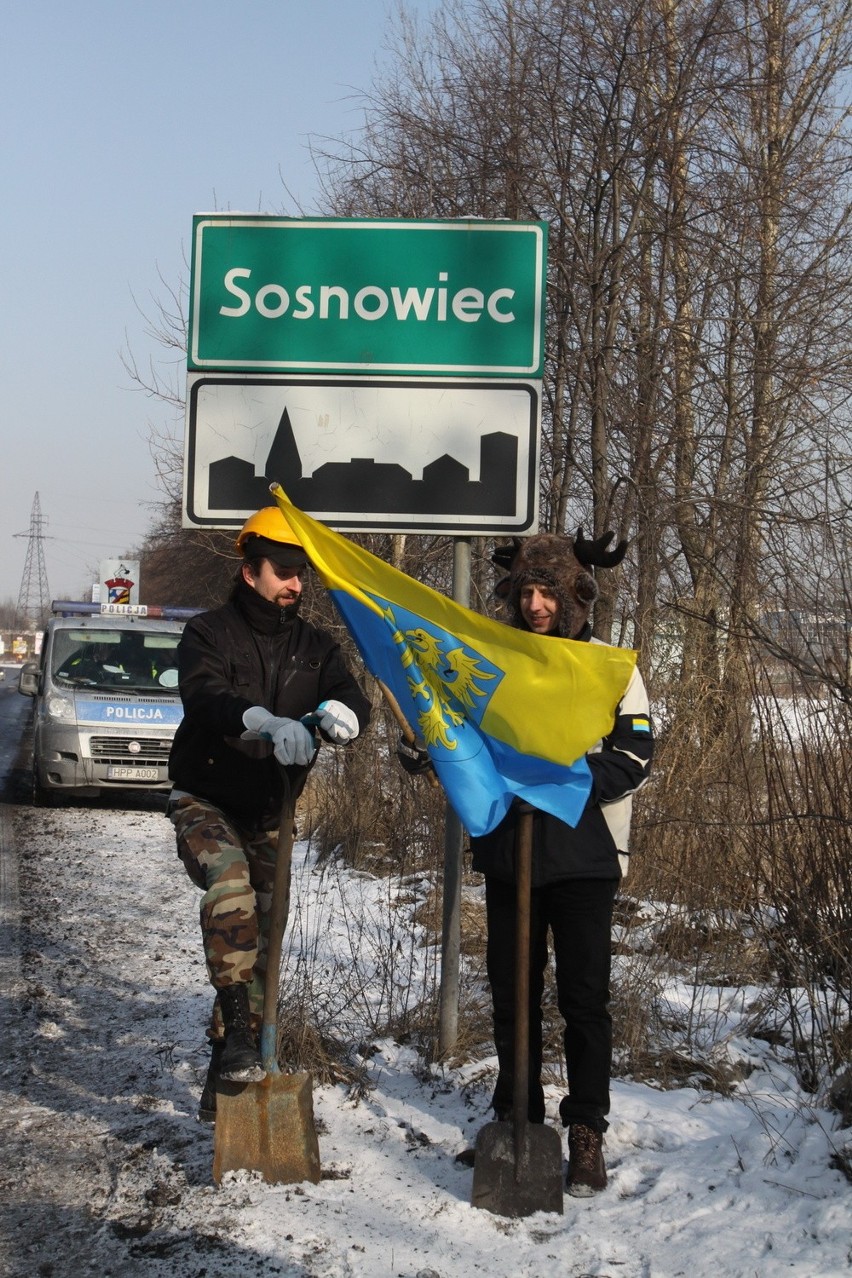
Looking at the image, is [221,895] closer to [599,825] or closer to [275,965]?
[275,965]

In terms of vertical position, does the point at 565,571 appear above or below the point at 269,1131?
above

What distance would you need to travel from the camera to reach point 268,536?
182 inches

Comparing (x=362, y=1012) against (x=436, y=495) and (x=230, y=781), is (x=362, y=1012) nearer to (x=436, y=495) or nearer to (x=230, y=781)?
(x=230, y=781)

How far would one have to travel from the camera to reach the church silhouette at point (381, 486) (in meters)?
4.99

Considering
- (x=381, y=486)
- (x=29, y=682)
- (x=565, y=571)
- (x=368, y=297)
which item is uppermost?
(x=368, y=297)

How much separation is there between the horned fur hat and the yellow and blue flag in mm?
159

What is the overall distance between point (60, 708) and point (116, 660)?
3.65 ft

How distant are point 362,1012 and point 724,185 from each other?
25.4 feet

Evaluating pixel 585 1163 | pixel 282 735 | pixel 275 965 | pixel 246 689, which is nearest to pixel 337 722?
pixel 282 735

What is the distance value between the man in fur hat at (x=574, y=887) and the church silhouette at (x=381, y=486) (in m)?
0.69

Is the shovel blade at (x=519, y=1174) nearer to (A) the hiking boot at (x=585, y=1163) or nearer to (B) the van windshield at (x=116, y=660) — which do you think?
(A) the hiking boot at (x=585, y=1163)

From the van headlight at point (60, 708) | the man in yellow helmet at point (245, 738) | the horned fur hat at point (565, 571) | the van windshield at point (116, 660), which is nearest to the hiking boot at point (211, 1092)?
the man in yellow helmet at point (245, 738)

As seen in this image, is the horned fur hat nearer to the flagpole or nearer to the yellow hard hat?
the flagpole

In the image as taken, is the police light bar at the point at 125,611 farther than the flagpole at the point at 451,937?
Yes
